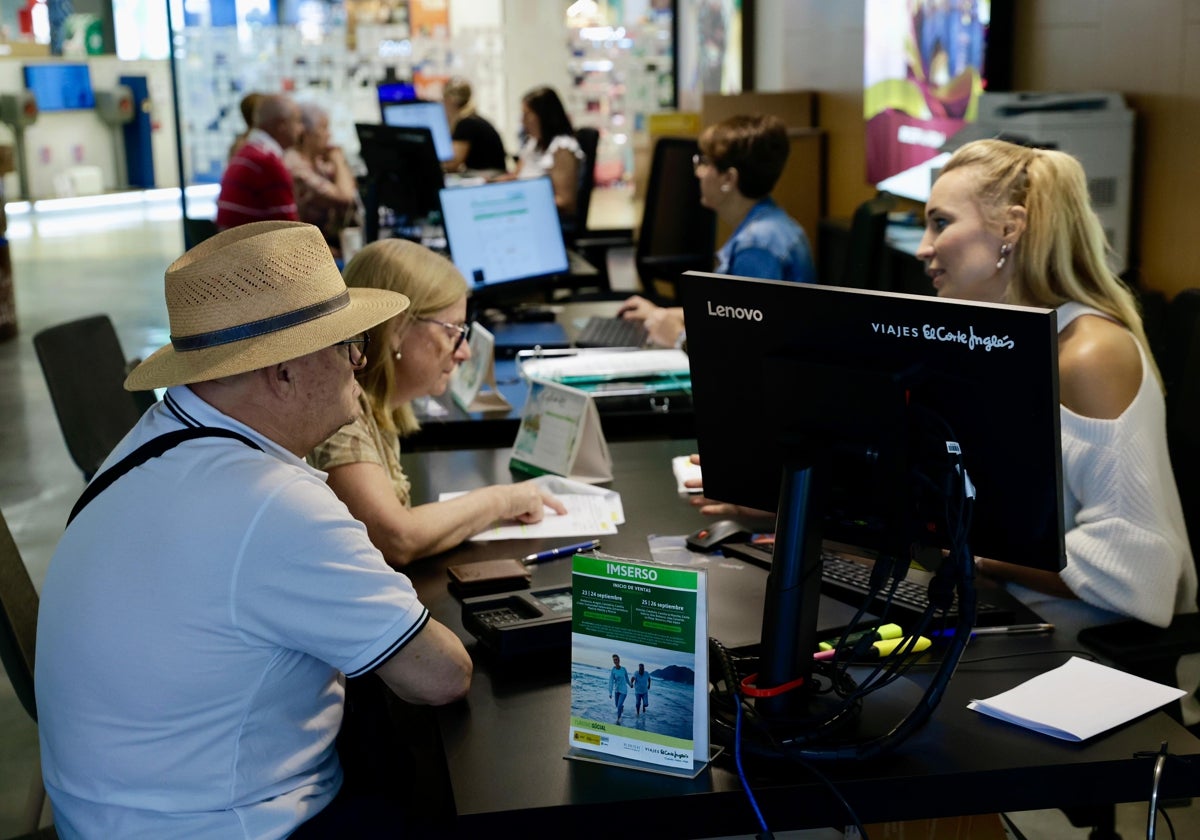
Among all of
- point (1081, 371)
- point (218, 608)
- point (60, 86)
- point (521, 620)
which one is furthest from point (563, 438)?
point (60, 86)

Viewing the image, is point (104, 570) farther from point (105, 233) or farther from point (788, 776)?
point (105, 233)

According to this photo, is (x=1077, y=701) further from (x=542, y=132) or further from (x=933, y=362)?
(x=542, y=132)

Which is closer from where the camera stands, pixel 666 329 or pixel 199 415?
pixel 199 415

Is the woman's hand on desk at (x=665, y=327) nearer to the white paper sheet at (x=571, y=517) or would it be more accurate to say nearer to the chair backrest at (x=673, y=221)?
the white paper sheet at (x=571, y=517)

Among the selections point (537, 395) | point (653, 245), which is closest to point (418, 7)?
point (653, 245)

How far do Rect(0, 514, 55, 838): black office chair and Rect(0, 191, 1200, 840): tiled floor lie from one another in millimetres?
2480

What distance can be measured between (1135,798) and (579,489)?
125cm

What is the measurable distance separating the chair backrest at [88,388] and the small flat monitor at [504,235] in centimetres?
141

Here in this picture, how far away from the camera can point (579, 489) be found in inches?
97.9

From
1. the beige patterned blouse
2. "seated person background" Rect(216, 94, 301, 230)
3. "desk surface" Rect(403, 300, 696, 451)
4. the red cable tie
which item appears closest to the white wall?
"seated person background" Rect(216, 94, 301, 230)

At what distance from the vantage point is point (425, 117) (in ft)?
27.2

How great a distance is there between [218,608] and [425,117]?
724cm

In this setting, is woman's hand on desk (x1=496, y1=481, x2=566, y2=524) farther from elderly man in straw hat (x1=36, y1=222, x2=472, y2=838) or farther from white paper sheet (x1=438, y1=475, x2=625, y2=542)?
elderly man in straw hat (x1=36, y1=222, x2=472, y2=838)

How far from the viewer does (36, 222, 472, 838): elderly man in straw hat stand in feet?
4.75
